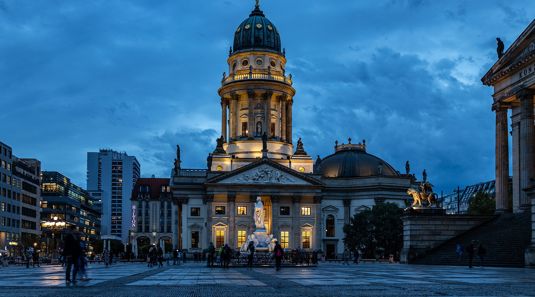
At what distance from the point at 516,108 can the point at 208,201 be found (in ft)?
226

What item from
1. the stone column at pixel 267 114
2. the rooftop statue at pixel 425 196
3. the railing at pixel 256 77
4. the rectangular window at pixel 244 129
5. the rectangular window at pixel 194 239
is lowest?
the rectangular window at pixel 194 239

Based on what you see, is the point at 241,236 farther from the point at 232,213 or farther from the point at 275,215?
the point at 275,215

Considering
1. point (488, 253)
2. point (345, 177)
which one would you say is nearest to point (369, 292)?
point (488, 253)

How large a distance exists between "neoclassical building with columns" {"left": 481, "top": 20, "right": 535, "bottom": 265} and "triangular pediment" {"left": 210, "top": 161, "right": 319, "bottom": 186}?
62.3 meters

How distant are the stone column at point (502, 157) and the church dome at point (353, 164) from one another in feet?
224

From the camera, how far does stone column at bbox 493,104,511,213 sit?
5883 centimetres

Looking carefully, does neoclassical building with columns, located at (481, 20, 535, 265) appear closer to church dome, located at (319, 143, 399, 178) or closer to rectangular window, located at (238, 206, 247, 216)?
rectangular window, located at (238, 206, 247, 216)

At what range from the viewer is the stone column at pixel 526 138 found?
54812mm

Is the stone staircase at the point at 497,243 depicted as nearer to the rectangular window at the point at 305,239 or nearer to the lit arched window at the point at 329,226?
the rectangular window at the point at 305,239

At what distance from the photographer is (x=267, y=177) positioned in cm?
12231

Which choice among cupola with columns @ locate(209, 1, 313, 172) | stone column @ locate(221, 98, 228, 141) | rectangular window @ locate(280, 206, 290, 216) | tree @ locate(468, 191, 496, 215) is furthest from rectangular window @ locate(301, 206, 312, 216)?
tree @ locate(468, 191, 496, 215)

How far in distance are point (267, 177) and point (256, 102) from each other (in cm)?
1579

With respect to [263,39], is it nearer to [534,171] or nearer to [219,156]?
[219,156]

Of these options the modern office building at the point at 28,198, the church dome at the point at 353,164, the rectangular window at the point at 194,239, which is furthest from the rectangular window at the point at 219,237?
the modern office building at the point at 28,198
